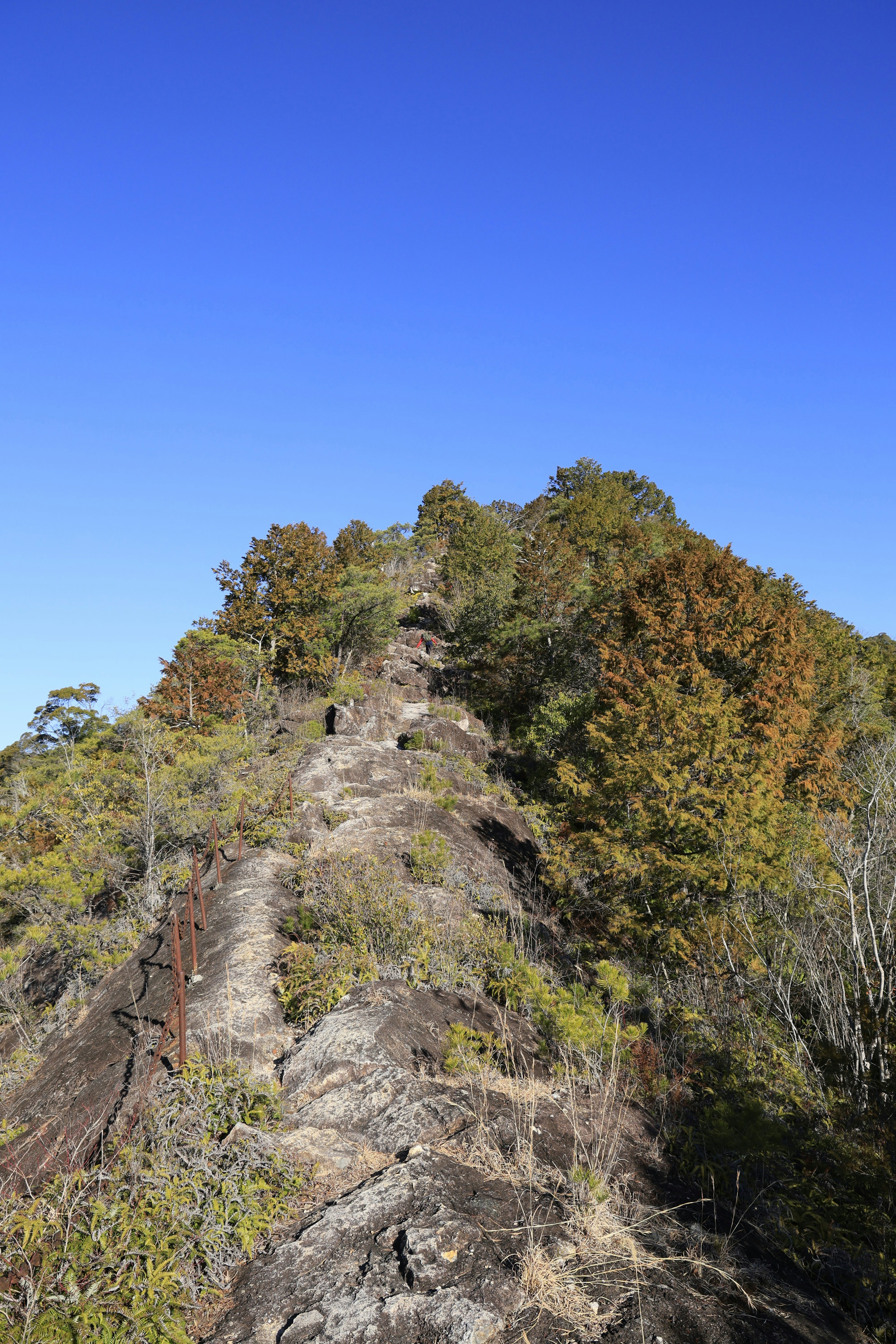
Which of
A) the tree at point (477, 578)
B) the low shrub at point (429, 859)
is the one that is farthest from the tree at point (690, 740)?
the tree at point (477, 578)

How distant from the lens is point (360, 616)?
29844mm

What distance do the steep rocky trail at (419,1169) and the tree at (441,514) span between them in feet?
166

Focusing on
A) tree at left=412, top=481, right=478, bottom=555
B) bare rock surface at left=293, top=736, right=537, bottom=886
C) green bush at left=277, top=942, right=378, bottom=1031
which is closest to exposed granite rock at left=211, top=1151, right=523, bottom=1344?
green bush at left=277, top=942, right=378, bottom=1031

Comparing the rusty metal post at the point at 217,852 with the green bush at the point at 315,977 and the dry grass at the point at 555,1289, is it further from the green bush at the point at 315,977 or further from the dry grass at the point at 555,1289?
the dry grass at the point at 555,1289

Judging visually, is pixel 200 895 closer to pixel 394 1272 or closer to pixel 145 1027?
pixel 145 1027

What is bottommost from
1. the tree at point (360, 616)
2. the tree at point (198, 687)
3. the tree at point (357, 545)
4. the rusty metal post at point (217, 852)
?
the rusty metal post at point (217, 852)

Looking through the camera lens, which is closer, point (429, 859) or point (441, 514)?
point (429, 859)

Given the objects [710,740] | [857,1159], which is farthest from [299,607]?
[857,1159]

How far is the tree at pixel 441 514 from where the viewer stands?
57781 millimetres

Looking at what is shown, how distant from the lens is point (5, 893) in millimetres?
12711

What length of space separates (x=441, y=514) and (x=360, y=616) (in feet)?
108

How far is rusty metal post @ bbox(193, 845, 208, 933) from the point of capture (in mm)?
7344

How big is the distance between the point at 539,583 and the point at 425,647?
27.4ft

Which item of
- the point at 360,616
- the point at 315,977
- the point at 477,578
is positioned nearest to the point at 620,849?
the point at 315,977
